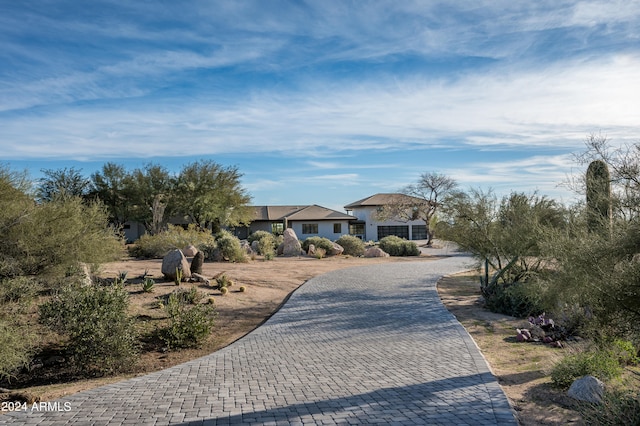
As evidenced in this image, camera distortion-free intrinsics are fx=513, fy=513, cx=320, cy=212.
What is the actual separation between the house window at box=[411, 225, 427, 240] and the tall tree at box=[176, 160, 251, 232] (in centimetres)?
2002

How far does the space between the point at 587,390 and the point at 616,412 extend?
1.59 meters

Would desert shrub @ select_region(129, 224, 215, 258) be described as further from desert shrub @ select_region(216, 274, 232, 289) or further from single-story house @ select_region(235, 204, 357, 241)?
single-story house @ select_region(235, 204, 357, 241)

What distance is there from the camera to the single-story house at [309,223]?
2213 inches

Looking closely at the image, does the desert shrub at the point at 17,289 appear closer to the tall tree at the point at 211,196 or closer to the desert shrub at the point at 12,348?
the desert shrub at the point at 12,348

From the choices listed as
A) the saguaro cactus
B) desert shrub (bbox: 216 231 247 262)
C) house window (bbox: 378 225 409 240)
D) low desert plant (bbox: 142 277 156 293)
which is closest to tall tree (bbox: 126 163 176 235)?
Answer: desert shrub (bbox: 216 231 247 262)

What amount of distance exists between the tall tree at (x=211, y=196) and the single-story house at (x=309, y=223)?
728 centimetres

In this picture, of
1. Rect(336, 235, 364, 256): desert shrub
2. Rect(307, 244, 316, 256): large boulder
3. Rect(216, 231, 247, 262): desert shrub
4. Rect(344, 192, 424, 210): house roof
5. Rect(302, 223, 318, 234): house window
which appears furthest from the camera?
Rect(302, 223, 318, 234): house window

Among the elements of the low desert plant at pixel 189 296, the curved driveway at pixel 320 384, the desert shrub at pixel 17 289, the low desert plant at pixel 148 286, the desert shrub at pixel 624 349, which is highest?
the desert shrub at pixel 17 289

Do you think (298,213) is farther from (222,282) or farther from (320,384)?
(320,384)

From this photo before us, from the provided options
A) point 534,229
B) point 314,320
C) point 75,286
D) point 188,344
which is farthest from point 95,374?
point 534,229

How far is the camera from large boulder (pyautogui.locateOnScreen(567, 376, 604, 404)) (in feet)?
22.3

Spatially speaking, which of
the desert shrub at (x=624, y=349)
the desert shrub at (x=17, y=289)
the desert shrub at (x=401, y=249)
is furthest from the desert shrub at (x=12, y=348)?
the desert shrub at (x=401, y=249)

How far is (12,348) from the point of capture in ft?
30.7

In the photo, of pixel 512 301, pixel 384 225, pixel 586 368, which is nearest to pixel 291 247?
pixel 512 301
